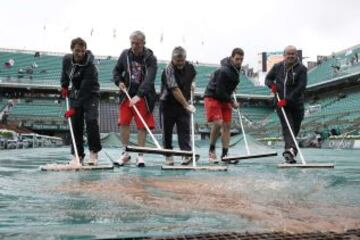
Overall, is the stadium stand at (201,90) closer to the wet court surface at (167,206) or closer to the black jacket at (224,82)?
the black jacket at (224,82)

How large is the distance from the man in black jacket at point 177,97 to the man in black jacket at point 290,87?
49.8 inches

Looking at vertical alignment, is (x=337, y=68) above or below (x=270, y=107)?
above

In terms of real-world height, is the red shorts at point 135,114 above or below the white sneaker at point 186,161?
above

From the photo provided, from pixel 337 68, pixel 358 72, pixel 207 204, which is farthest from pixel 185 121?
pixel 337 68

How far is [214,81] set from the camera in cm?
694

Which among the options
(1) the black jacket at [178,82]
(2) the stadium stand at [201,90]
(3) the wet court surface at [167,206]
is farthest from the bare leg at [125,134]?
(2) the stadium stand at [201,90]

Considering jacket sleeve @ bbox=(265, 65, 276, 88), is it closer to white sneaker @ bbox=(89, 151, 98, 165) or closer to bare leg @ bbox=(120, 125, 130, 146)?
bare leg @ bbox=(120, 125, 130, 146)

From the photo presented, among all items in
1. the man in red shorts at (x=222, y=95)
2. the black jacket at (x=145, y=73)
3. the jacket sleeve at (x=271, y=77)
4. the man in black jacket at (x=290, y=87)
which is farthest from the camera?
the jacket sleeve at (x=271, y=77)

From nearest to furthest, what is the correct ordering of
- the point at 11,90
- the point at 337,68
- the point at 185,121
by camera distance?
the point at 185,121 < the point at 337,68 < the point at 11,90

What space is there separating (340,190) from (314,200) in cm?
56

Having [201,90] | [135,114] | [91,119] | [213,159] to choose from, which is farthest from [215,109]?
[201,90]

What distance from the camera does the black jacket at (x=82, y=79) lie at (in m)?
5.65

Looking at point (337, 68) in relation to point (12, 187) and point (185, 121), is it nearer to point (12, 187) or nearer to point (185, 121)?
point (185, 121)

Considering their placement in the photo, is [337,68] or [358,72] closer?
[358,72]
